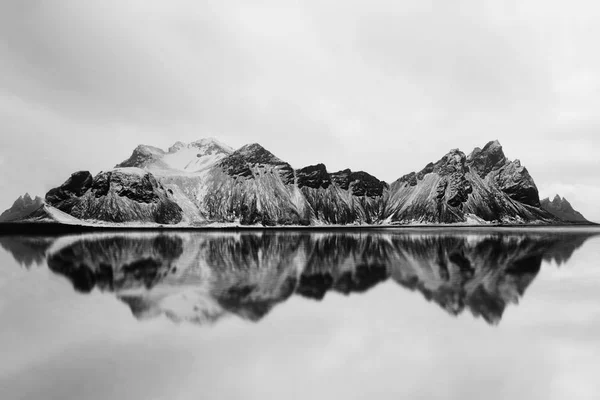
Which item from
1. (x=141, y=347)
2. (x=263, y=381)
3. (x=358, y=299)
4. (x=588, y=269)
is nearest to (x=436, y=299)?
(x=358, y=299)

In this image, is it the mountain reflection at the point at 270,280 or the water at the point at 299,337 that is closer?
the water at the point at 299,337

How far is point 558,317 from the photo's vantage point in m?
24.8

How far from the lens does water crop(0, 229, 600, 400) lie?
1498 centimetres

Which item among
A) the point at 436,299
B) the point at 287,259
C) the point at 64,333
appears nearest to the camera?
the point at 64,333

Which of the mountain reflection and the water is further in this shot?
the mountain reflection

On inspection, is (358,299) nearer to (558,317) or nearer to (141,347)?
(558,317)

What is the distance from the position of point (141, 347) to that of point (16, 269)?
4466 cm

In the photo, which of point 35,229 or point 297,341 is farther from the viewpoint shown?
point 35,229

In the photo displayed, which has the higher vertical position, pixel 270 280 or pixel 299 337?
pixel 270 280

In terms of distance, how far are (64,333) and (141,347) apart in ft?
23.9

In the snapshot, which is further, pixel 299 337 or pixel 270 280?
pixel 270 280

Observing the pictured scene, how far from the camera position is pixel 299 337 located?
2067 centimetres

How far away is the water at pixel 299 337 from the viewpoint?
15.0 meters

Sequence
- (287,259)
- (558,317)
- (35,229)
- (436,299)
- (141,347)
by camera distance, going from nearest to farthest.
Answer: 1. (141,347)
2. (558,317)
3. (436,299)
4. (287,259)
5. (35,229)
